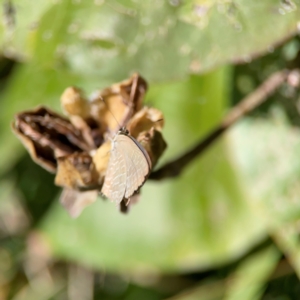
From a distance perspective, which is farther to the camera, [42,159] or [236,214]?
[236,214]

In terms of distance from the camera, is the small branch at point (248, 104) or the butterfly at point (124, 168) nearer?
the butterfly at point (124, 168)

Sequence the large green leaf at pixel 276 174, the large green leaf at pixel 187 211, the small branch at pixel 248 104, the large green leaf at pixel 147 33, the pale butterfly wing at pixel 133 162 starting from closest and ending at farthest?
the pale butterfly wing at pixel 133 162 < the large green leaf at pixel 147 33 < the small branch at pixel 248 104 < the large green leaf at pixel 276 174 < the large green leaf at pixel 187 211

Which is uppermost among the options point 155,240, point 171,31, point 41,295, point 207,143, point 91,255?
point 171,31

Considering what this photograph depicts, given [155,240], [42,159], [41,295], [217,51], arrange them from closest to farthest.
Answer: [42,159], [217,51], [155,240], [41,295]

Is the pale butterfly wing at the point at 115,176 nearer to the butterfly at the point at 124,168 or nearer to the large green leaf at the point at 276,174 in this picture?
the butterfly at the point at 124,168

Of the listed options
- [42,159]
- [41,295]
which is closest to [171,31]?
[42,159]

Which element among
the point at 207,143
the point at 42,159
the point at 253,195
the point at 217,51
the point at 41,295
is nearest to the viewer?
the point at 42,159

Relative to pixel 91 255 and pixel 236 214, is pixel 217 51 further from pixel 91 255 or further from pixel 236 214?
pixel 91 255

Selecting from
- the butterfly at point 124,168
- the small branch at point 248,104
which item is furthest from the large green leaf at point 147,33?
the butterfly at point 124,168
